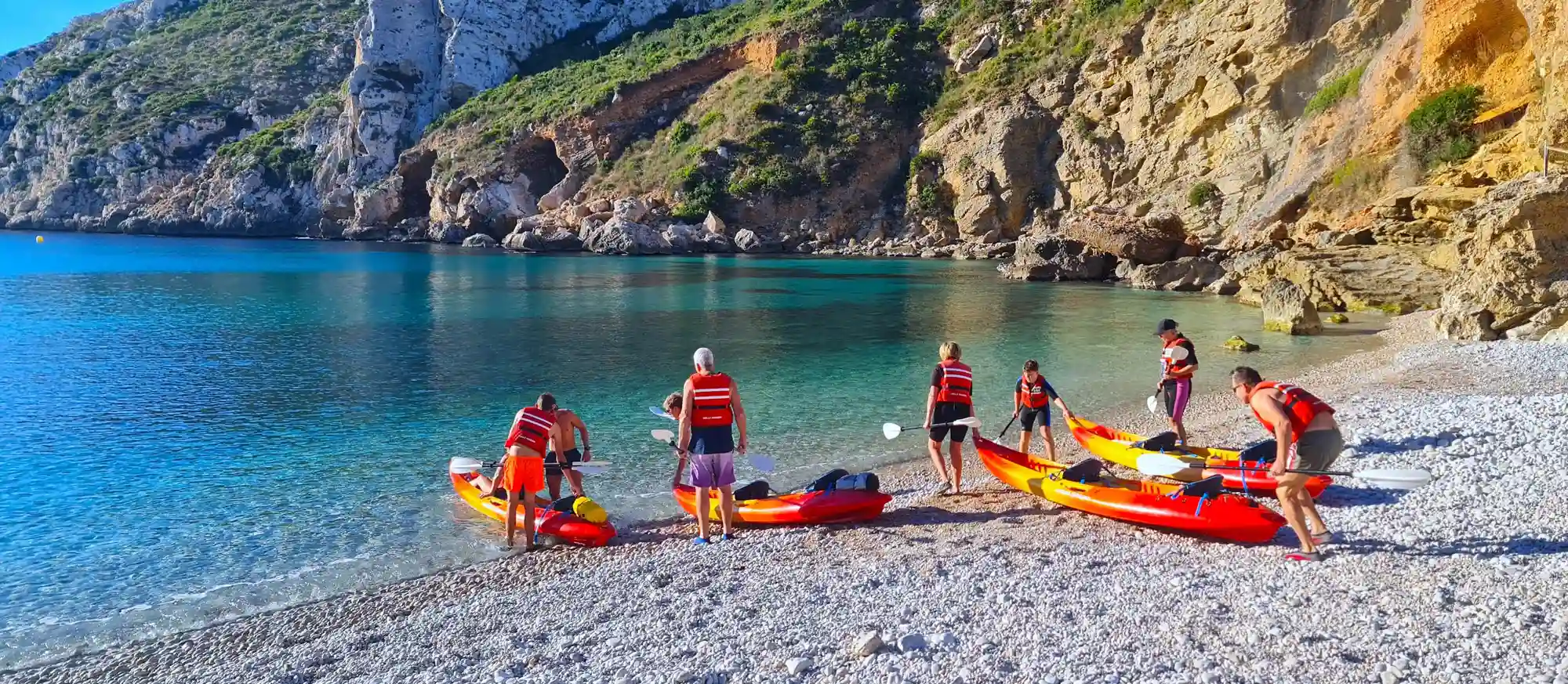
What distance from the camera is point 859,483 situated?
28.1 ft

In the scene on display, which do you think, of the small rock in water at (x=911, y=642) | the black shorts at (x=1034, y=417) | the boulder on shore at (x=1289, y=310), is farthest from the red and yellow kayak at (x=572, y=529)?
the boulder on shore at (x=1289, y=310)

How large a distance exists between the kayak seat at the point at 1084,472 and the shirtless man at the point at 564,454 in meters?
4.80

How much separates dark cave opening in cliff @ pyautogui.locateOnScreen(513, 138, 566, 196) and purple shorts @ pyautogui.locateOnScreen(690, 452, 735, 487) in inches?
2670

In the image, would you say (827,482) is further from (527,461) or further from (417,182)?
(417,182)

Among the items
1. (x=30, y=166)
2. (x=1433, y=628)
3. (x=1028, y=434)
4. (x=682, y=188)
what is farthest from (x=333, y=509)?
(x=30, y=166)

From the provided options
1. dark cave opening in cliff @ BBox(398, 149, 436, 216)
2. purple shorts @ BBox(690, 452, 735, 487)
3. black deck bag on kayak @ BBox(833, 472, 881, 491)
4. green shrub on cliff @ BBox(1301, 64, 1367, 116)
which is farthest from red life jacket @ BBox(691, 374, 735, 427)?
dark cave opening in cliff @ BBox(398, 149, 436, 216)

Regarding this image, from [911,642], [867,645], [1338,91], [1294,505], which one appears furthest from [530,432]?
[1338,91]

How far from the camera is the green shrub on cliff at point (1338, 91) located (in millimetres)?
34438

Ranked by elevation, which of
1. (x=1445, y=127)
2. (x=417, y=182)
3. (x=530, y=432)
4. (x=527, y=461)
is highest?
(x=417, y=182)

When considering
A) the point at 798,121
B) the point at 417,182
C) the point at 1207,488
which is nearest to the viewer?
the point at 1207,488

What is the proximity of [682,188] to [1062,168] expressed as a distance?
26.2m

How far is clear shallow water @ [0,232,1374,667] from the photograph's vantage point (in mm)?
8203

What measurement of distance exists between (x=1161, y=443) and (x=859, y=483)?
364 centimetres

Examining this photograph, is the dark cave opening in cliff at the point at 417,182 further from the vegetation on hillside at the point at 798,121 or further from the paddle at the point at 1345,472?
the paddle at the point at 1345,472
